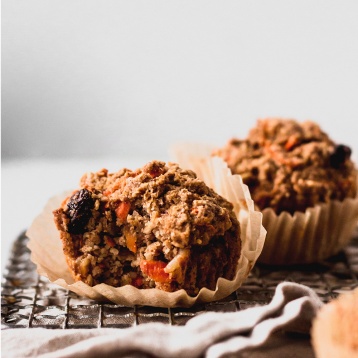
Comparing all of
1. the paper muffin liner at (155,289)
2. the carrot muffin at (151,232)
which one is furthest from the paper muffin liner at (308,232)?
the carrot muffin at (151,232)

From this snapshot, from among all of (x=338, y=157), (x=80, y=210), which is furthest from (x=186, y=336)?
(x=338, y=157)

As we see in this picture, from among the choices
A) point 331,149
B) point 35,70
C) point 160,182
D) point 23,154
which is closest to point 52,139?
point 23,154

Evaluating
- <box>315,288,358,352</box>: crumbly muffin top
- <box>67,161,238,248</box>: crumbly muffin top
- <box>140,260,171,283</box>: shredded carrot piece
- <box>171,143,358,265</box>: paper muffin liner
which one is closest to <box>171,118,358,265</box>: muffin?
<box>171,143,358,265</box>: paper muffin liner

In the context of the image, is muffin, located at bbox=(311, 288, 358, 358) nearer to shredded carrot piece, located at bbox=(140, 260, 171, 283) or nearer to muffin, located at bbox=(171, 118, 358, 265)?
shredded carrot piece, located at bbox=(140, 260, 171, 283)

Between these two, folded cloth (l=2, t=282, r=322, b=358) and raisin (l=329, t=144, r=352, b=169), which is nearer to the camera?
folded cloth (l=2, t=282, r=322, b=358)

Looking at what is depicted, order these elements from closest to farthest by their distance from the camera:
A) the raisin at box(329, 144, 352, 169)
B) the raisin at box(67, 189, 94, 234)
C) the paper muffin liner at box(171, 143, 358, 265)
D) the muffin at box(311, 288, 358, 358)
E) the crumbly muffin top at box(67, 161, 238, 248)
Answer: the muffin at box(311, 288, 358, 358) → the crumbly muffin top at box(67, 161, 238, 248) → the raisin at box(67, 189, 94, 234) → the paper muffin liner at box(171, 143, 358, 265) → the raisin at box(329, 144, 352, 169)
